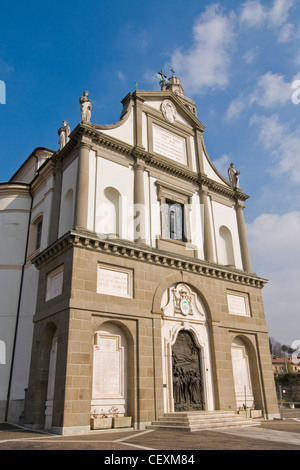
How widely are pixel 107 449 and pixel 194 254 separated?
14214 millimetres

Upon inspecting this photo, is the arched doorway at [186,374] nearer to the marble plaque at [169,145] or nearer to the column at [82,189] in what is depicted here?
the column at [82,189]

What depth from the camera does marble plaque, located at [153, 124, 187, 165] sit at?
25.1m

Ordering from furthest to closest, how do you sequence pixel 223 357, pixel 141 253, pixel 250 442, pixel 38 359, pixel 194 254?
pixel 194 254, pixel 223 357, pixel 141 253, pixel 38 359, pixel 250 442

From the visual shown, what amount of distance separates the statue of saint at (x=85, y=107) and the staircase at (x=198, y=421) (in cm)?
1544

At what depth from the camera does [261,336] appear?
24766mm

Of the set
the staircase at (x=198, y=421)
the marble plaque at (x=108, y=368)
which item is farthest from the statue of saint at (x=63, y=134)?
the staircase at (x=198, y=421)

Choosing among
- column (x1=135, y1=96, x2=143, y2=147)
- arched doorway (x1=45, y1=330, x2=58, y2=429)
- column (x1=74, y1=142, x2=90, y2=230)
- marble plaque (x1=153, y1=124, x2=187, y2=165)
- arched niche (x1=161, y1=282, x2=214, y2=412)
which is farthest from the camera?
marble plaque (x1=153, y1=124, x2=187, y2=165)

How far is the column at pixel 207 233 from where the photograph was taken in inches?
949

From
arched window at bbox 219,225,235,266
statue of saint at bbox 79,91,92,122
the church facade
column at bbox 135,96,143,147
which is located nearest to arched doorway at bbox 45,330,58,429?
the church facade

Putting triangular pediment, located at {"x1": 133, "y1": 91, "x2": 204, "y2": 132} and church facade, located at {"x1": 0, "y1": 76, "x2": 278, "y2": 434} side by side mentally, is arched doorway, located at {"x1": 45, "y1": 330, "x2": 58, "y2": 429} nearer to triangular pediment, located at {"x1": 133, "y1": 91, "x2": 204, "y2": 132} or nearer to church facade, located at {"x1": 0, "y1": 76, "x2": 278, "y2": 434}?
church facade, located at {"x1": 0, "y1": 76, "x2": 278, "y2": 434}

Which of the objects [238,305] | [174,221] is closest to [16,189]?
[174,221]

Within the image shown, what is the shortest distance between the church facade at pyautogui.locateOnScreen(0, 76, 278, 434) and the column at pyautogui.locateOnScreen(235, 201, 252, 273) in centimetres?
8
